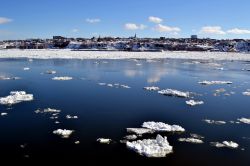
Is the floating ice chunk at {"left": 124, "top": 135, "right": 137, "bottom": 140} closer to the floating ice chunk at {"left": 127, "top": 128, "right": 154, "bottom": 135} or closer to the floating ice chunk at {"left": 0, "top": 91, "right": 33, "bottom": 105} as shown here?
the floating ice chunk at {"left": 127, "top": 128, "right": 154, "bottom": 135}

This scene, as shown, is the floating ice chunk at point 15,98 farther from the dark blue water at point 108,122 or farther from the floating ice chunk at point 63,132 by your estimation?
the floating ice chunk at point 63,132

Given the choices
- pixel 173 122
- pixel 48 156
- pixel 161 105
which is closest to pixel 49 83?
pixel 161 105

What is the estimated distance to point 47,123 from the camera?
12125 millimetres

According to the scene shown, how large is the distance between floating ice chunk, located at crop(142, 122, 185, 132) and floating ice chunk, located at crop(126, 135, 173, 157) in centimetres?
153

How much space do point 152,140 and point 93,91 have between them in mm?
9056

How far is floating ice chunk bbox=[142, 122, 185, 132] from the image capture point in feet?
38.3

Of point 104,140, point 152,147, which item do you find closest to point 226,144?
point 152,147

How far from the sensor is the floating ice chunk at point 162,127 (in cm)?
1167

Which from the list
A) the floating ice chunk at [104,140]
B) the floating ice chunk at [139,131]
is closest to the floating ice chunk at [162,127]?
the floating ice chunk at [139,131]

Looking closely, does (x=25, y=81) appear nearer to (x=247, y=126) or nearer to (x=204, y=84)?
(x=204, y=84)

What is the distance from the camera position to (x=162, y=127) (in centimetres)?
1178

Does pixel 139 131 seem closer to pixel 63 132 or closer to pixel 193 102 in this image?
pixel 63 132

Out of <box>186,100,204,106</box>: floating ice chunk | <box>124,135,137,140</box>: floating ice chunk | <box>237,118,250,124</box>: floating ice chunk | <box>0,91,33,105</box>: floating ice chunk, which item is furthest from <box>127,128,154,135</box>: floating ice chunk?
<box>0,91,33,105</box>: floating ice chunk

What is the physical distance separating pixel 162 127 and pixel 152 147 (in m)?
2.11
